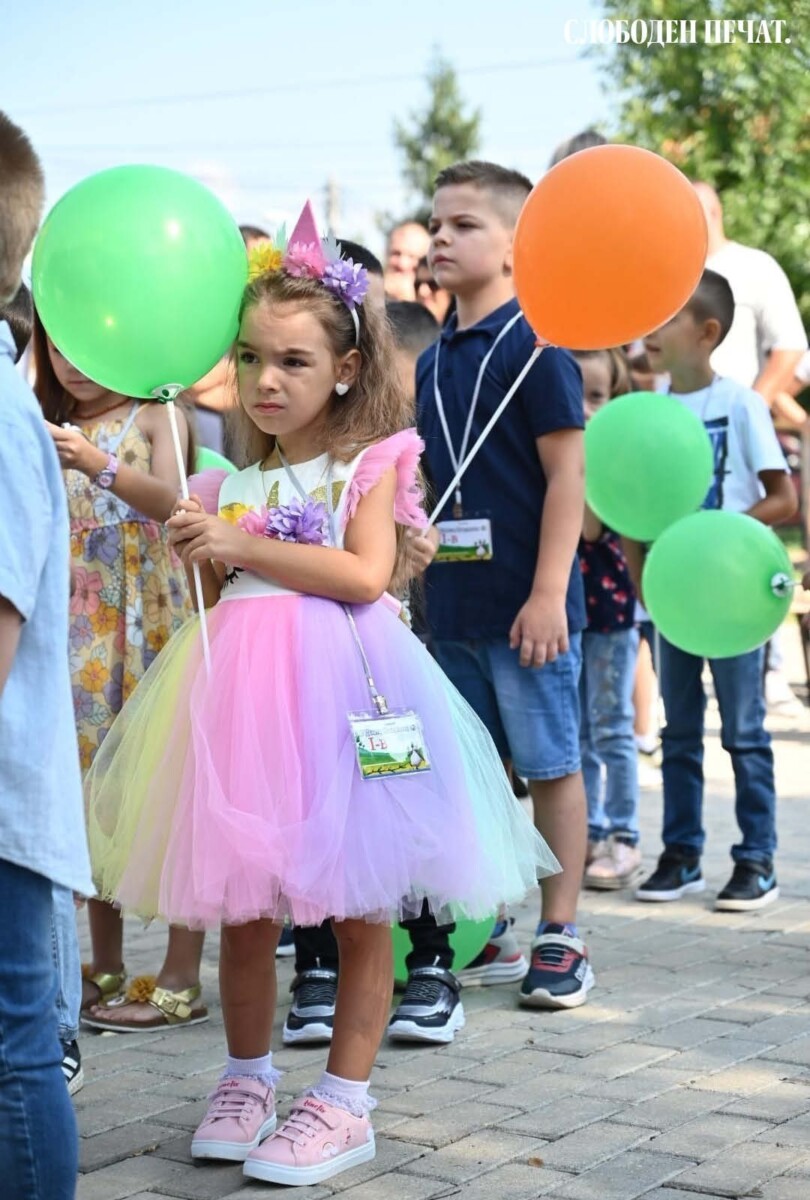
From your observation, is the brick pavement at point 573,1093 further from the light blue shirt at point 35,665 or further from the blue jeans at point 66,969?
the light blue shirt at point 35,665

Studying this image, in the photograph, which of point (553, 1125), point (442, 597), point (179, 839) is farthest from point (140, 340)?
point (553, 1125)

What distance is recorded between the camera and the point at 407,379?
455 centimetres

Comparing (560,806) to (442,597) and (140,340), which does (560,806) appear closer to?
(442,597)

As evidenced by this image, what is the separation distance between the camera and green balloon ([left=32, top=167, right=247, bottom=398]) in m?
3.04

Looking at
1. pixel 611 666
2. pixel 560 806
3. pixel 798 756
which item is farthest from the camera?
pixel 798 756

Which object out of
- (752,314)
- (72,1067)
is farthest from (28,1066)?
(752,314)

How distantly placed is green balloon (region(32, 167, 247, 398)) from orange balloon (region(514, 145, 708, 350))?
83 centimetres

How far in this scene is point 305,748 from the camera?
2986 mm

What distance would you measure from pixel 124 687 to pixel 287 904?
1243mm

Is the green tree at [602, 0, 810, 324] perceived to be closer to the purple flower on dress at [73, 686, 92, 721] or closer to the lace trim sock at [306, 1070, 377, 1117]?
the purple flower on dress at [73, 686, 92, 721]

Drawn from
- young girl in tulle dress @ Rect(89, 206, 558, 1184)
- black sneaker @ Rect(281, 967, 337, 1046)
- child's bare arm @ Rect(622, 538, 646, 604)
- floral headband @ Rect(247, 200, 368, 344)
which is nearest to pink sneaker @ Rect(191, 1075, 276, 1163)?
young girl in tulle dress @ Rect(89, 206, 558, 1184)

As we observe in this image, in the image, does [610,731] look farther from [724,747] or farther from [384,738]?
[384,738]

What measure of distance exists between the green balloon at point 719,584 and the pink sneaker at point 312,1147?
1.99m

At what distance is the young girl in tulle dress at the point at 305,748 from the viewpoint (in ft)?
9.58
